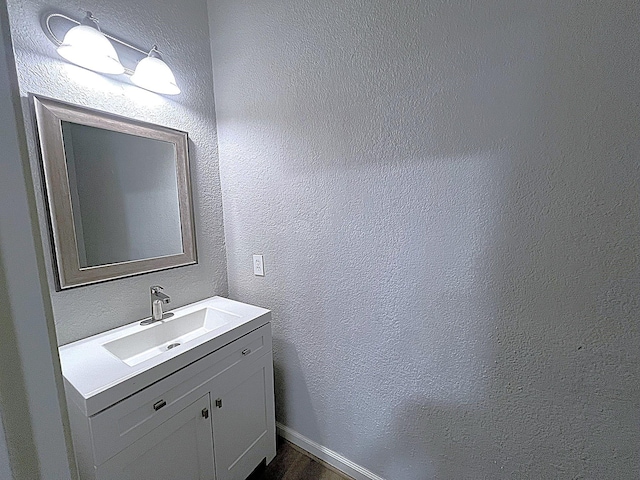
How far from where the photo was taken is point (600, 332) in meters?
0.83

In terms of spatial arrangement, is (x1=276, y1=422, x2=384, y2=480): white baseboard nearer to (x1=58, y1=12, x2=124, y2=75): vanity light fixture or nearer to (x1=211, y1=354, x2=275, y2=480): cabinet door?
(x1=211, y1=354, x2=275, y2=480): cabinet door

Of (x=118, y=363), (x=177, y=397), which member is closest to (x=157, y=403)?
(x=177, y=397)

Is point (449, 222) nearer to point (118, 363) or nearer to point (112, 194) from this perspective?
point (118, 363)

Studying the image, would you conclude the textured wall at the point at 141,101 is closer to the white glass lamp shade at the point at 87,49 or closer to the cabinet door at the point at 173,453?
the white glass lamp shade at the point at 87,49

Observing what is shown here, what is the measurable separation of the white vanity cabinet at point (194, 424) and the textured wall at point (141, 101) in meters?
0.43

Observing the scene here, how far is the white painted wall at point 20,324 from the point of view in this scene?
29cm

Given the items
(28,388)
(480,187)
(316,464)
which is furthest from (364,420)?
(28,388)

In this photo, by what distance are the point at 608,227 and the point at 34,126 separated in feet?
6.07

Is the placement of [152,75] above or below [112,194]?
above

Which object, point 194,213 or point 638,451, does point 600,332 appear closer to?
point 638,451

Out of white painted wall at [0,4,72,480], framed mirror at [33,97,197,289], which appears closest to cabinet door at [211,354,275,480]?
framed mirror at [33,97,197,289]

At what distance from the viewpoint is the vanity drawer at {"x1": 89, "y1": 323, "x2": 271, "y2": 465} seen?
80 cm

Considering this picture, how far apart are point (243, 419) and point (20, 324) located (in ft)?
3.87

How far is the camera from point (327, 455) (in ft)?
4.65
